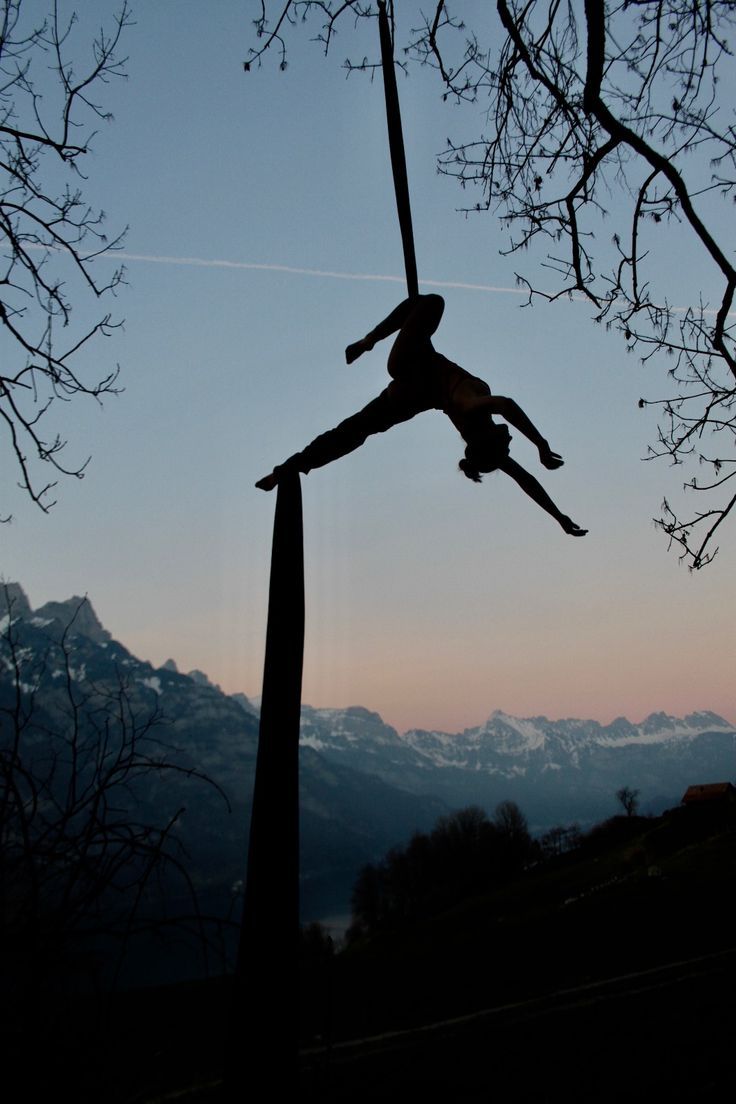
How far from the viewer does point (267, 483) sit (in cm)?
378

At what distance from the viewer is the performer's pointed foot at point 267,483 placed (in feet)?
12.2

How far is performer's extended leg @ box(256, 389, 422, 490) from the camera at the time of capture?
3.42 metres

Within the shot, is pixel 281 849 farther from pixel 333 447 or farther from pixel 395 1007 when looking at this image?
pixel 395 1007

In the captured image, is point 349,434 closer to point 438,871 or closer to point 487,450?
point 487,450

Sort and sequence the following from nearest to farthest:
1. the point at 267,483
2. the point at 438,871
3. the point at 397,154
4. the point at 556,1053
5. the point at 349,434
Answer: the point at 397,154
the point at 349,434
the point at 267,483
the point at 556,1053
the point at 438,871

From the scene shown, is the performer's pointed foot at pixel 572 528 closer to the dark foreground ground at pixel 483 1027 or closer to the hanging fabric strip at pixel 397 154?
the hanging fabric strip at pixel 397 154

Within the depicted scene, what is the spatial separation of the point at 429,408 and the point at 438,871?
68548 mm

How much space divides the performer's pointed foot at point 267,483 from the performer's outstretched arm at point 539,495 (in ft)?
3.82

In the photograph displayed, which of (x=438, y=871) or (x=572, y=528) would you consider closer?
(x=572, y=528)

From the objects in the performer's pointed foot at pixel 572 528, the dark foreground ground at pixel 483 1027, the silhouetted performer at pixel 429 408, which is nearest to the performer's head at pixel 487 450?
the silhouetted performer at pixel 429 408

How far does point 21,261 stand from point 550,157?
3601 mm

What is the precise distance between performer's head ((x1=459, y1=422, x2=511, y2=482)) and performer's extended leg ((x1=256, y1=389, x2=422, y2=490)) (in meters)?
0.42

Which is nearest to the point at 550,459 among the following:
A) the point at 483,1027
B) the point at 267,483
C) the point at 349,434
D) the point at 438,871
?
the point at 349,434

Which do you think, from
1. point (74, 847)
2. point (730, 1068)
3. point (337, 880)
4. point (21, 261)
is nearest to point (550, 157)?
point (21, 261)
